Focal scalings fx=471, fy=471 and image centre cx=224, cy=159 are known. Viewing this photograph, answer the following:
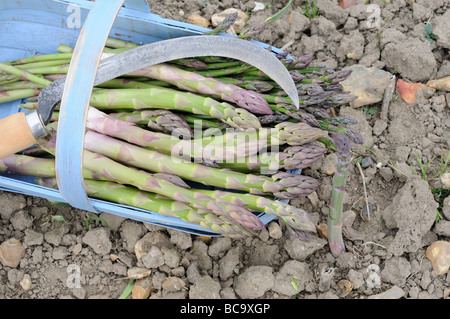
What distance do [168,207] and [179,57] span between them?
0.72 meters

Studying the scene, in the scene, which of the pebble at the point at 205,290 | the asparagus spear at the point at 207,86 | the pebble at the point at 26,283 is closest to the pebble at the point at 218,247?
the pebble at the point at 205,290

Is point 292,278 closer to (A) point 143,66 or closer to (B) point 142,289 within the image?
(B) point 142,289

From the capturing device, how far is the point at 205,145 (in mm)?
2287

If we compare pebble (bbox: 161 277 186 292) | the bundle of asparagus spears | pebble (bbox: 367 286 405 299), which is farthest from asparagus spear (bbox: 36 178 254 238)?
pebble (bbox: 367 286 405 299)

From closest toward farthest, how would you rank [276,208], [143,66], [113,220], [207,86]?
[143,66] < [276,208] < [207,86] < [113,220]

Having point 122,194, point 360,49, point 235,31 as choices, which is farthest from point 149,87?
point 360,49

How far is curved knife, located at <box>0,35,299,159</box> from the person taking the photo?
1.96m

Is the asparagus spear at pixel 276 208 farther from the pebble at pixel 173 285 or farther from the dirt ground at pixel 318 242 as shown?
the pebble at pixel 173 285

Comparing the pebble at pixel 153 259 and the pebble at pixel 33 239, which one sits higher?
the pebble at pixel 33 239

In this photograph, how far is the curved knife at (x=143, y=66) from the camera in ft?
6.45

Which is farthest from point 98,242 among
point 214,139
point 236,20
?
point 236,20

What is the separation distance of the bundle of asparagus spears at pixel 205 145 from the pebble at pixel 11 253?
0.38m

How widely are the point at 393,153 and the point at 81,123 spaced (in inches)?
70.0

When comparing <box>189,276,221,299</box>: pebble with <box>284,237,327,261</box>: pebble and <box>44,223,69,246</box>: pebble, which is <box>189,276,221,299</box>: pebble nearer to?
<box>284,237,327,261</box>: pebble
